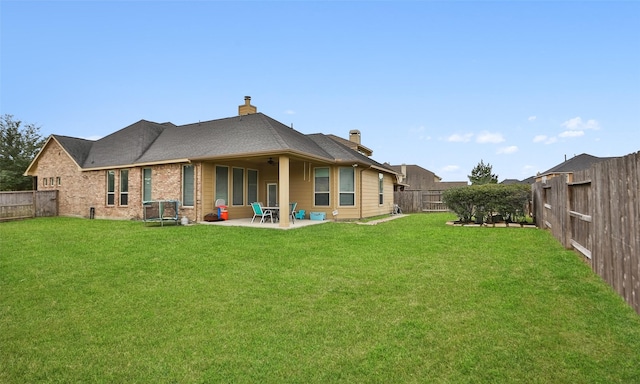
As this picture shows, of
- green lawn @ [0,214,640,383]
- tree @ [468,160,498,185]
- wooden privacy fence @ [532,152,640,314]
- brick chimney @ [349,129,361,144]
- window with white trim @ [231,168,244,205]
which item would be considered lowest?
green lawn @ [0,214,640,383]

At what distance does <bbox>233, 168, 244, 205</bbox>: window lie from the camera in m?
15.2

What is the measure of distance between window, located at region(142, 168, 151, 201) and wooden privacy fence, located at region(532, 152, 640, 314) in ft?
52.9

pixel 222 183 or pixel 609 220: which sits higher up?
pixel 222 183

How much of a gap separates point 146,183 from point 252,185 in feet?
16.7

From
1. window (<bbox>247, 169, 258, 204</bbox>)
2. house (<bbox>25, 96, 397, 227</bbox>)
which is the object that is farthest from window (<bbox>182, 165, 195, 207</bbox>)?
window (<bbox>247, 169, 258, 204</bbox>)

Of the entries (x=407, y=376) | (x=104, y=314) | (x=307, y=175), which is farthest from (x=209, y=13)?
(x=407, y=376)

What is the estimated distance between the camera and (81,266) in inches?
242

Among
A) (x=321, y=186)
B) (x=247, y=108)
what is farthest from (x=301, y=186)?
(x=247, y=108)

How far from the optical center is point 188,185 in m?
14.2

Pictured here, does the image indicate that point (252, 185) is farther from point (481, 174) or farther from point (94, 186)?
point (481, 174)

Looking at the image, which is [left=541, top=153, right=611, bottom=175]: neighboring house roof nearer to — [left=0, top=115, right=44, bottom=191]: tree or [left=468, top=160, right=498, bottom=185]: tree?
[left=468, top=160, right=498, bottom=185]: tree

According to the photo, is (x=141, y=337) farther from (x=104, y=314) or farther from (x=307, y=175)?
(x=307, y=175)

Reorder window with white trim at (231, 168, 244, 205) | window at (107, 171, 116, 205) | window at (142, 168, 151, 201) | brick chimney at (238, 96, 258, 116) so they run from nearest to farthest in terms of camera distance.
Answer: window with white trim at (231, 168, 244, 205) < window at (142, 168, 151, 201) < window at (107, 171, 116, 205) < brick chimney at (238, 96, 258, 116)

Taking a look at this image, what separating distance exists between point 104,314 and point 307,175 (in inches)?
463
